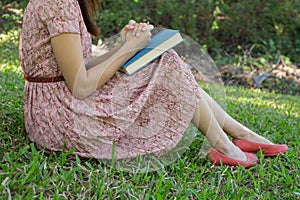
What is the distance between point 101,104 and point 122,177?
0.33 metres

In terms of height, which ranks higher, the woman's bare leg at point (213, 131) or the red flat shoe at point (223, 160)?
the woman's bare leg at point (213, 131)

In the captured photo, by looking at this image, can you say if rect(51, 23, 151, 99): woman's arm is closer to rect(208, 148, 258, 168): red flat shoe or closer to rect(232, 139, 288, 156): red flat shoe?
rect(208, 148, 258, 168): red flat shoe

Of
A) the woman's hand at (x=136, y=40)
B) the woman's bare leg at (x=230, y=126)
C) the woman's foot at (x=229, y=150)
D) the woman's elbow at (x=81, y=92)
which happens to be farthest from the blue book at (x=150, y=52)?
the woman's foot at (x=229, y=150)

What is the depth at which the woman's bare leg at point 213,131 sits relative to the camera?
2252 millimetres

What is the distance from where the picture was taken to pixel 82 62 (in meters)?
2.01

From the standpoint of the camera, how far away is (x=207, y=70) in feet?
8.21

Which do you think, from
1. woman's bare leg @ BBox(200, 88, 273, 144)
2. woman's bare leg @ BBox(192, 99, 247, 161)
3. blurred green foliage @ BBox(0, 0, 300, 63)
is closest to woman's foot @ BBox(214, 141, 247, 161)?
woman's bare leg @ BBox(192, 99, 247, 161)

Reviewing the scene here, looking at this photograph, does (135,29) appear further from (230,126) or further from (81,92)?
(230,126)

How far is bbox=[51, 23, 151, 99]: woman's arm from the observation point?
197cm

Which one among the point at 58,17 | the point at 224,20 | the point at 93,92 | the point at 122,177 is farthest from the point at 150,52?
the point at 224,20

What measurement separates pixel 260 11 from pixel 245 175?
5.70m

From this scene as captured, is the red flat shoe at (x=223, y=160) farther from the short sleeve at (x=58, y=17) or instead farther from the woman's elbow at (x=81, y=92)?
the short sleeve at (x=58, y=17)

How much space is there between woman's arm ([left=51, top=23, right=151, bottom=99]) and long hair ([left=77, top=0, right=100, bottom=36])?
0.23m

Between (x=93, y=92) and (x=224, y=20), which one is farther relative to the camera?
(x=224, y=20)
